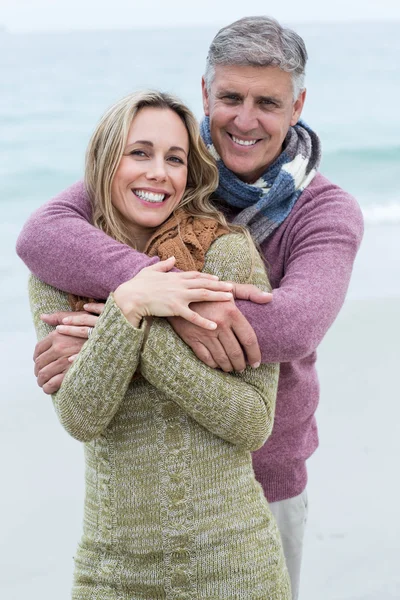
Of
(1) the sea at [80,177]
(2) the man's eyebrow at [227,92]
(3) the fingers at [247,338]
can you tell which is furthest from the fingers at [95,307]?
(2) the man's eyebrow at [227,92]

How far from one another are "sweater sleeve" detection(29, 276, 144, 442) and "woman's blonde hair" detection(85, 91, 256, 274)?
0.38 m

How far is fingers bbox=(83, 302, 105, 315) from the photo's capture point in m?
1.97

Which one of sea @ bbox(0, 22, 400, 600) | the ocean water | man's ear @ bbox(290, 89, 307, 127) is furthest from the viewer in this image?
the ocean water

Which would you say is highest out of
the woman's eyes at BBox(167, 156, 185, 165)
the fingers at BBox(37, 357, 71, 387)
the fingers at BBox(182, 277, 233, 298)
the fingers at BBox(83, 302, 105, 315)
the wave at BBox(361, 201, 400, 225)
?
the woman's eyes at BBox(167, 156, 185, 165)

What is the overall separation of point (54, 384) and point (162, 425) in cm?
28

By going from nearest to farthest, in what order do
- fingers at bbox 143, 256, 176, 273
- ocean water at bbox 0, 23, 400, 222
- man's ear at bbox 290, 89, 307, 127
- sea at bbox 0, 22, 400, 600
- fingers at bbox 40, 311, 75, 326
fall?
fingers at bbox 143, 256, 176, 273, fingers at bbox 40, 311, 75, 326, man's ear at bbox 290, 89, 307, 127, sea at bbox 0, 22, 400, 600, ocean water at bbox 0, 23, 400, 222

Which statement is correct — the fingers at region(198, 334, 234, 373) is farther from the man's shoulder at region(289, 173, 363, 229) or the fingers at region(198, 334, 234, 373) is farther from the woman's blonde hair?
the man's shoulder at region(289, 173, 363, 229)

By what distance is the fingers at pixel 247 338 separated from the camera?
1874 millimetres

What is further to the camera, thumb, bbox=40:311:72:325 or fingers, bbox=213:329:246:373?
thumb, bbox=40:311:72:325

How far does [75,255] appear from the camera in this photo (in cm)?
198

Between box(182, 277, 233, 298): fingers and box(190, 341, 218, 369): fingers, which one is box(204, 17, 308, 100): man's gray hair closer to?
box(182, 277, 233, 298): fingers

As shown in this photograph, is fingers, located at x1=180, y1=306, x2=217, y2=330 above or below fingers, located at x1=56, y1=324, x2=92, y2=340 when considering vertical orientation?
above

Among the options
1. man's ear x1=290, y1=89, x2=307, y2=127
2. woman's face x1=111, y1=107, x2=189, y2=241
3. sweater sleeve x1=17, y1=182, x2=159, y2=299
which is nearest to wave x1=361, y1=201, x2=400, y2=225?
man's ear x1=290, y1=89, x2=307, y2=127

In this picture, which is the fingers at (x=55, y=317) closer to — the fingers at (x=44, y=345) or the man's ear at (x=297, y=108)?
the fingers at (x=44, y=345)
